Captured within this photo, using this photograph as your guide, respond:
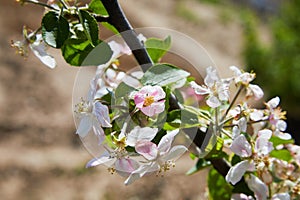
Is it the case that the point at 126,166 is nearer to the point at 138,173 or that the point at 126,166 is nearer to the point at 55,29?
the point at 138,173

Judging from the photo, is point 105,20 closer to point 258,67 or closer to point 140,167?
point 140,167

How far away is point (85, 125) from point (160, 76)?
0.09 meters

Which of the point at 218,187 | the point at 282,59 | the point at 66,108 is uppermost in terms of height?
the point at 218,187

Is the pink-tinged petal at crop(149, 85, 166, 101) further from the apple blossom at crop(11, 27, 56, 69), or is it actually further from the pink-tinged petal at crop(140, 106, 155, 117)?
the apple blossom at crop(11, 27, 56, 69)

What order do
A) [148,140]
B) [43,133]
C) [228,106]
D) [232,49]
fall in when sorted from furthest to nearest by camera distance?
[232,49] < [43,133] < [228,106] < [148,140]

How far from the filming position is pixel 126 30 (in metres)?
0.51

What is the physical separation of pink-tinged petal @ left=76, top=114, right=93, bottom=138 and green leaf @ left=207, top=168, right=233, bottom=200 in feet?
0.77

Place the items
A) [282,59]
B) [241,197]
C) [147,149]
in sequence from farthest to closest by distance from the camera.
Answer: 1. [282,59]
2. [241,197]
3. [147,149]

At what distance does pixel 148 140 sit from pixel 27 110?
9.91 feet

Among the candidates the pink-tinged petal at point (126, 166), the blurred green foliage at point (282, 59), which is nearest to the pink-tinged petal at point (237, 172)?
the pink-tinged petal at point (126, 166)

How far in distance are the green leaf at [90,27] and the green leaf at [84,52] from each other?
0.02 m

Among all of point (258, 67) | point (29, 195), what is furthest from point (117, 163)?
point (258, 67)

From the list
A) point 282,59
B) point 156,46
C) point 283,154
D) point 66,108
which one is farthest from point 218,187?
point 282,59

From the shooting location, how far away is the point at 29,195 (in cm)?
252
